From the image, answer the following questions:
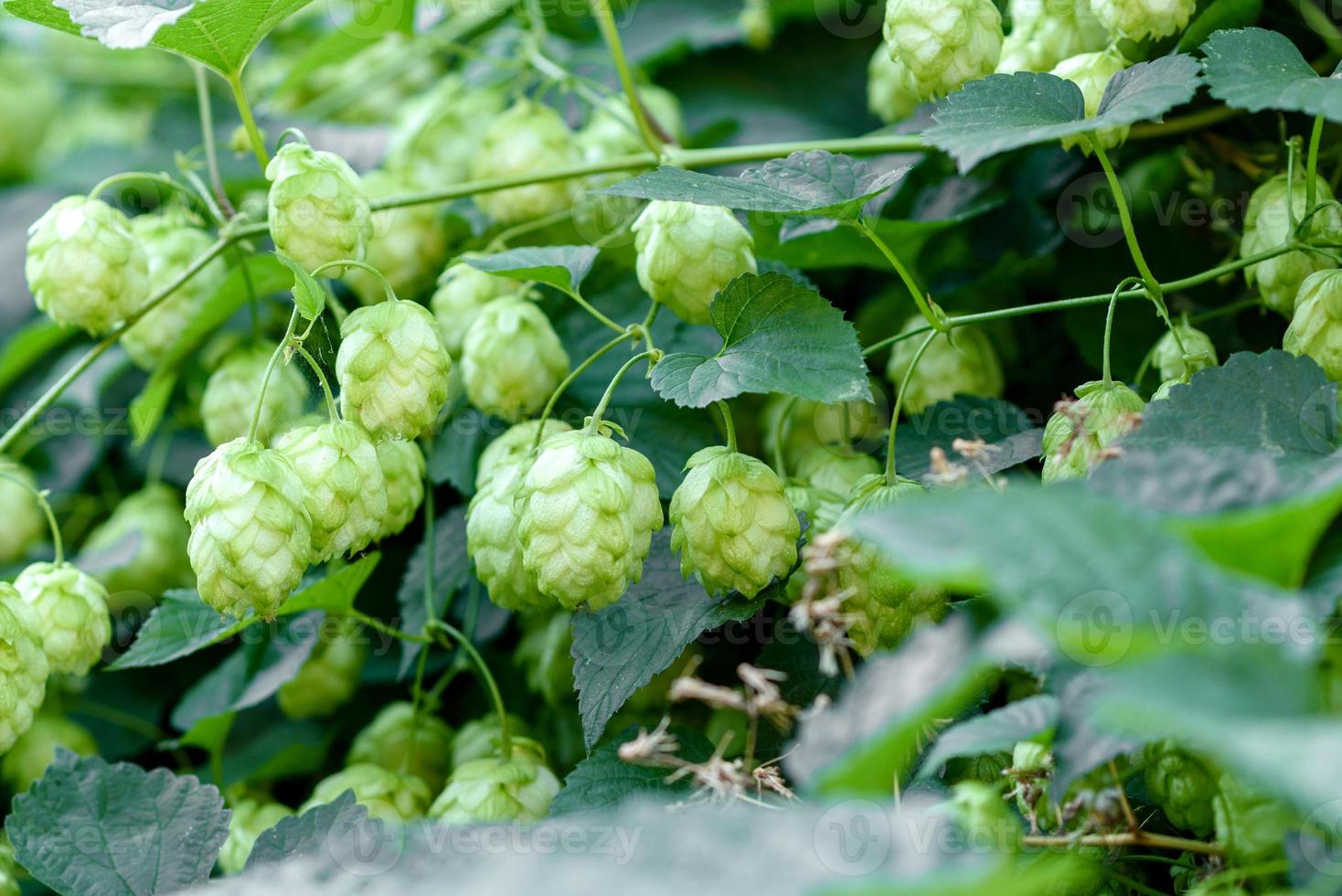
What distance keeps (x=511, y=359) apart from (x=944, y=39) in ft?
1.79

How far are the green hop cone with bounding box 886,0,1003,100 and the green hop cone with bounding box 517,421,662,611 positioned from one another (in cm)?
50

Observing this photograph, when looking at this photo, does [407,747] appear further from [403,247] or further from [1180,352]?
[1180,352]

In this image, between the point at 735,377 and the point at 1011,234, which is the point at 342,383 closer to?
the point at 735,377

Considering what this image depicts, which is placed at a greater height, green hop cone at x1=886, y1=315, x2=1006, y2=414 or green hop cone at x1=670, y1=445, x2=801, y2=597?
green hop cone at x1=670, y1=445, x2=801, y2=597

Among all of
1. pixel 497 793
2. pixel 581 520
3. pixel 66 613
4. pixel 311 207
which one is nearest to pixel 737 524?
pixel 581 520

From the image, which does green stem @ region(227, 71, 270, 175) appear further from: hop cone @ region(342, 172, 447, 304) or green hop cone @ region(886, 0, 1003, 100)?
green hop cone @ region(886, 0, 1003, 100)

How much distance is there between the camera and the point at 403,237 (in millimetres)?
1521

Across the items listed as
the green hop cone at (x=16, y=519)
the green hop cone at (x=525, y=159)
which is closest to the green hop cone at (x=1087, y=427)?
the green hop cone at (x=525, y=159)

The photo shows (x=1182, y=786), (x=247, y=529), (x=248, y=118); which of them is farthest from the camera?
(x=248, y=118)

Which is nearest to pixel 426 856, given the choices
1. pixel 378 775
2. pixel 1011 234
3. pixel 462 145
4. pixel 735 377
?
pixel 735 377

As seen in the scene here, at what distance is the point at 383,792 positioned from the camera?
4.03 ft

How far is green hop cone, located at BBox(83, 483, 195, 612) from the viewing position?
1710mm

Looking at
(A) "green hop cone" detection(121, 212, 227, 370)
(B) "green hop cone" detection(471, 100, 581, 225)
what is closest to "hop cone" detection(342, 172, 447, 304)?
(B) "green hop cone" detection(471, 100, 581, 225)

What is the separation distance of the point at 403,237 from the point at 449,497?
0.34 m
